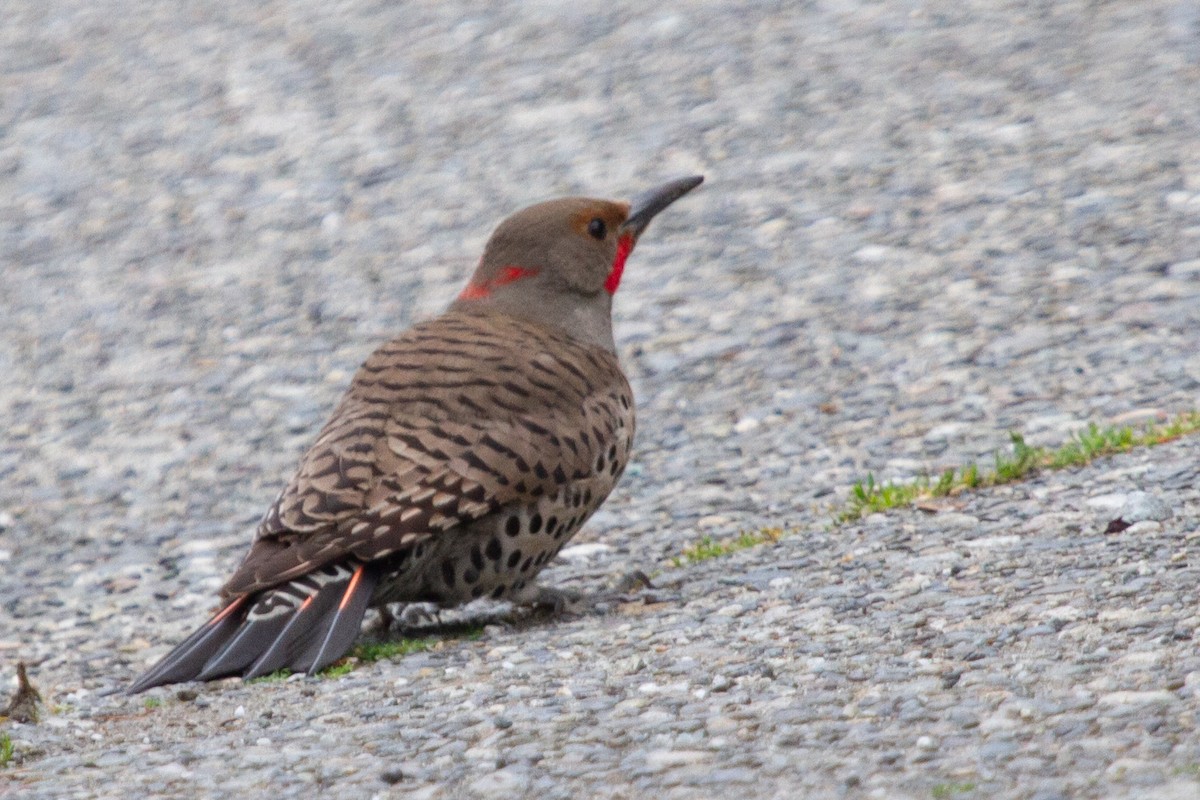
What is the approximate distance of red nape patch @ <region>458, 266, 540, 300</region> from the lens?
21.4 ft

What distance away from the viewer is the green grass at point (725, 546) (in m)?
6.32

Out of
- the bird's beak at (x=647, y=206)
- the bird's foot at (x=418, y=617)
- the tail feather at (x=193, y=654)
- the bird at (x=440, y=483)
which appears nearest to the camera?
the tail feather at (x=193, y=654)

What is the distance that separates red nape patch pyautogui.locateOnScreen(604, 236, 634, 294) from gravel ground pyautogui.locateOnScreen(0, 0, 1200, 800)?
94cm

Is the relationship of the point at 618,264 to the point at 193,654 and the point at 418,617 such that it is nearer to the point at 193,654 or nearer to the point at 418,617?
the point at 418,617

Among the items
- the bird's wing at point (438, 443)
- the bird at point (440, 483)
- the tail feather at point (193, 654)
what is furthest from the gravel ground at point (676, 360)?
the bird's wing at point (438, 443)

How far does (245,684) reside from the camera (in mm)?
5105

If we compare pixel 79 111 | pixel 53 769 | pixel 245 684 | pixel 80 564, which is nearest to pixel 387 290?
pixel 80 564

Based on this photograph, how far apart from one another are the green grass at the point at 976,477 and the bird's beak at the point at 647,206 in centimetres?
116

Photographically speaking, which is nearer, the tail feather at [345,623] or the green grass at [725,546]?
the tail feather at [345,623]

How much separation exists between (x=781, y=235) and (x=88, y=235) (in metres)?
4.08

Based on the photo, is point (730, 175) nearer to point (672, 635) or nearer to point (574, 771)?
point (672, 635)

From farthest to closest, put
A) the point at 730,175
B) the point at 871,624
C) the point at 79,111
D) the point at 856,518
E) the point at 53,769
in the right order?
the point at 79,111, the point at 730,175, the point at 856,518, the point at 871,624, the point at 53,769

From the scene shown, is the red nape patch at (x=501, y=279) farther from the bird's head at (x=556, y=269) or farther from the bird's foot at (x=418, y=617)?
the bird's foot at (x=418, y=617)

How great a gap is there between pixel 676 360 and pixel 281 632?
3.89m
